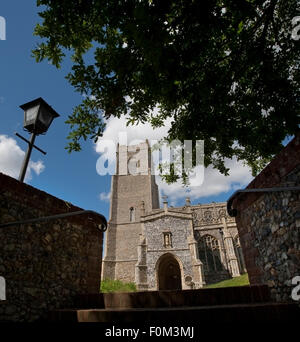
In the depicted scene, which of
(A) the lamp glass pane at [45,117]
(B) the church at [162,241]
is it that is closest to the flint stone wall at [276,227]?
(A) the lamp glass pane at [45,117]

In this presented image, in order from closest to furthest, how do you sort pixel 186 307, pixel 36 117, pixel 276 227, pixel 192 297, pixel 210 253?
1. pixel 186 307
2. pixel 276 227
3. pixel 192 297
4. pixel 36 117
5. pixel 210 253

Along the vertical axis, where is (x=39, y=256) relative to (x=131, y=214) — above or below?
below

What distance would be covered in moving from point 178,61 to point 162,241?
24076 mm

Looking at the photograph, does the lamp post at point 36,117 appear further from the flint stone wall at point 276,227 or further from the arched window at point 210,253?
the arched window at point 210,253

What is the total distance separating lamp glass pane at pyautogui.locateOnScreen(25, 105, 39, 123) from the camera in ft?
11.5

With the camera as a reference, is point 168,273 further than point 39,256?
Yes

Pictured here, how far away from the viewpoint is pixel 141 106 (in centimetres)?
375

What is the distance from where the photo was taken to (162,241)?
81.4 ft

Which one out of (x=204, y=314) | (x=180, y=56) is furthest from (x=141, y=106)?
(x=204, y=314)

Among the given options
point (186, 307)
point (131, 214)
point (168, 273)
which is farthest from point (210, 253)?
point (186, 307)

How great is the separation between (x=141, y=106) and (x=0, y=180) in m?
2.45

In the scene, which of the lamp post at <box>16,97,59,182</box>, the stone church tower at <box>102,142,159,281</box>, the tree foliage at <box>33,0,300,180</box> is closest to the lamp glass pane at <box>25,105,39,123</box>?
the lamp post at <box>16,97,59,182</box>

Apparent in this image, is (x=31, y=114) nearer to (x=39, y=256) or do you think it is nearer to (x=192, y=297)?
(x=39, y=256)

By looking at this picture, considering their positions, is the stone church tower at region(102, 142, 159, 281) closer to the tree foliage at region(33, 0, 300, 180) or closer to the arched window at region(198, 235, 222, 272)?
the arched window at region(198, 235, 222, 272)
